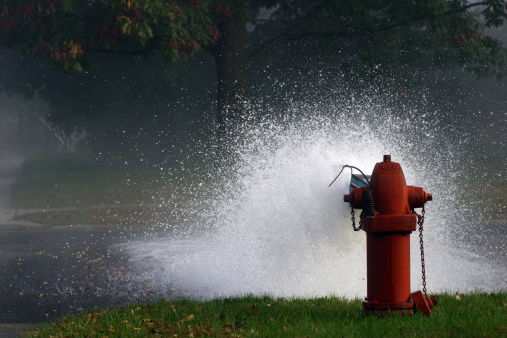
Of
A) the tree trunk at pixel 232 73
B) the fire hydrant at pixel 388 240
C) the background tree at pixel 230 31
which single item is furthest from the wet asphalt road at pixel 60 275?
the tree trunk at pixel 232 73

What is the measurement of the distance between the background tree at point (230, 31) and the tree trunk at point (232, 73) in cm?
3

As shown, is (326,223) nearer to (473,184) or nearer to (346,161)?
(346,161)

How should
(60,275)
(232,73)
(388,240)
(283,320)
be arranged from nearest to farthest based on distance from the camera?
1. (388,240)
2. (283,320)
3. (60,275)
4. (232,73)

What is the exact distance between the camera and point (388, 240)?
17.7 ft

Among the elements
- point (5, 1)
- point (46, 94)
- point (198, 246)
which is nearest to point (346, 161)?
point (198, 246)

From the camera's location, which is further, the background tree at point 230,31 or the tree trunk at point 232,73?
the tree trunk at point 232,73

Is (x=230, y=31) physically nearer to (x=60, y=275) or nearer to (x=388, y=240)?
(x=60, y=275)

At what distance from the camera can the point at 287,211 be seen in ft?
29.6

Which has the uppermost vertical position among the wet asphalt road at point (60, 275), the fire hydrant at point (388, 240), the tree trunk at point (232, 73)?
the tree trunk at point (232, 73)

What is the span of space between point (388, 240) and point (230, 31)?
14.3 metres

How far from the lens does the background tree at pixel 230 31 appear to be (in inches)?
636

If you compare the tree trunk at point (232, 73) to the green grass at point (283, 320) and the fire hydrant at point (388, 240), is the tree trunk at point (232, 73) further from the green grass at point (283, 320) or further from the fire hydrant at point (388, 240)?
the fire hydrant at point (388, 240)

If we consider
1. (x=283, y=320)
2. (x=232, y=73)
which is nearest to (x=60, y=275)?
(x=283, y=320)

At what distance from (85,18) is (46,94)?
13450mm
